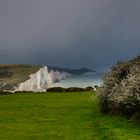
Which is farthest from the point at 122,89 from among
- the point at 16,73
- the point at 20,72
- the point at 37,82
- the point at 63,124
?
the point at 37,82

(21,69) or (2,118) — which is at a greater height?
(21,69)

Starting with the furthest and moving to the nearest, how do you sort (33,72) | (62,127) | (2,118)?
1. (33,72)
2. (2,118)
3. (62,127)

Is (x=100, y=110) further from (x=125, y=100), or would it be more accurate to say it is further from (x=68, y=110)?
(x=125, y=100)

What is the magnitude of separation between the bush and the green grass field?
Result: 757mm

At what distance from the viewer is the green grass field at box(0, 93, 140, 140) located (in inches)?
987

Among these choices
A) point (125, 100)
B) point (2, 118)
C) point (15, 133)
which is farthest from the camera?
point (2, 118)

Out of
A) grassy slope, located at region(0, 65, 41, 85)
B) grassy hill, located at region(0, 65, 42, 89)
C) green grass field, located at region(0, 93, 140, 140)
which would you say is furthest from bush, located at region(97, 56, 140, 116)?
grassy slope, located at region(0, 65, 41, 85)

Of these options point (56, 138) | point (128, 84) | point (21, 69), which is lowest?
point (56, 138)

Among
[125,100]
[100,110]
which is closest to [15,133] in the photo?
[125,100]

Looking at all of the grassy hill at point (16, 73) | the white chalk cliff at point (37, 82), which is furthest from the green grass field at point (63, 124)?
the white chalk cliff at point (37, 82)

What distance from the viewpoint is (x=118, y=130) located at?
26.5m

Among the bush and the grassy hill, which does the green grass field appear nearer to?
the bush

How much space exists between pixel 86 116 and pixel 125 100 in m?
3.88

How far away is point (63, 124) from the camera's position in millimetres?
29922
